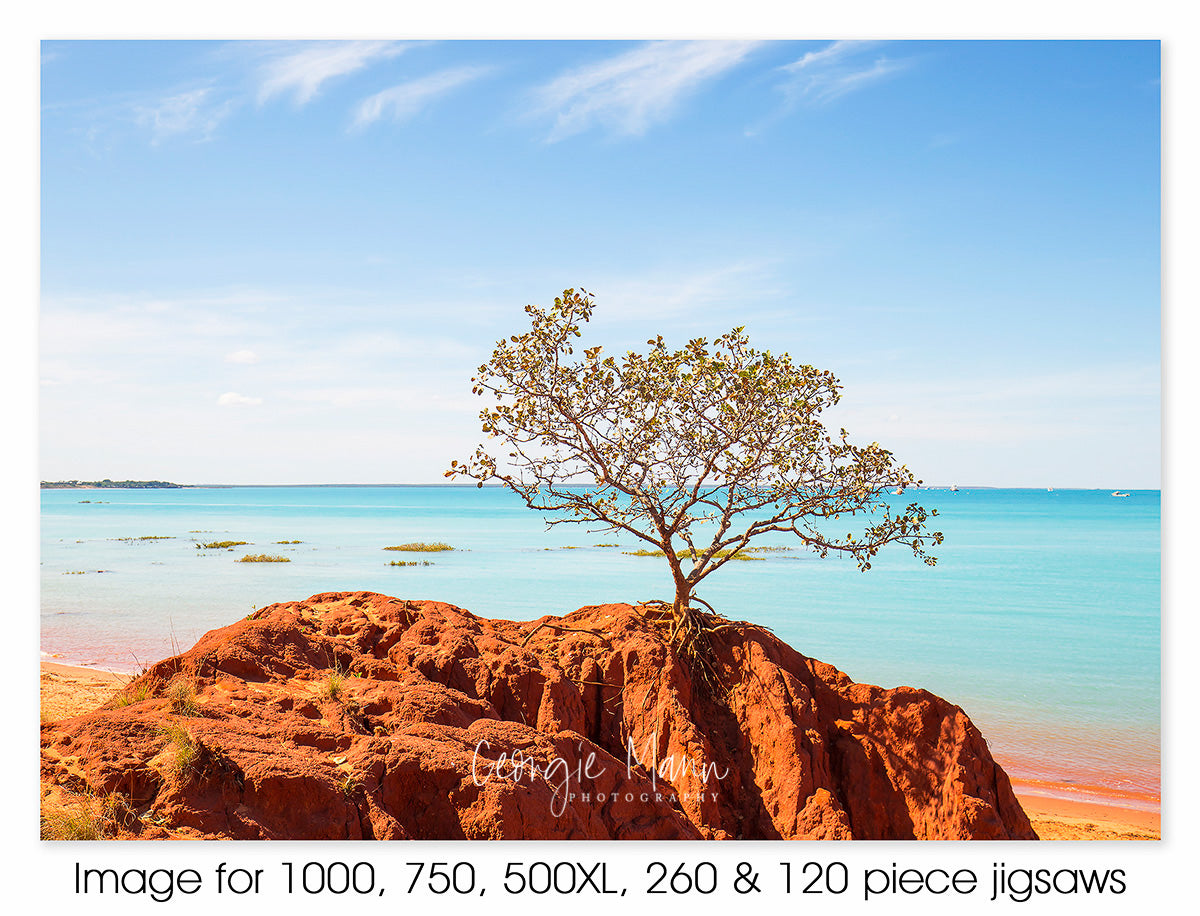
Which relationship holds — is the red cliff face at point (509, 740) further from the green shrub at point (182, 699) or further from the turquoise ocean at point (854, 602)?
the turquoise ocean at point (854, 602)

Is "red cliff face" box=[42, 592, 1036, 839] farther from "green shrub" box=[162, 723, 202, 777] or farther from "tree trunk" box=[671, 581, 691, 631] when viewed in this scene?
"tree trunk" box=[671, 581, 691, 631]

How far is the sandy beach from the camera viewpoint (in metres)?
7.09

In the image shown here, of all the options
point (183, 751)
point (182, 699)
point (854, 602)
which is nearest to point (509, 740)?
point (183, 751)

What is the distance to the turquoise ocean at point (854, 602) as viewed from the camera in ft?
32.6

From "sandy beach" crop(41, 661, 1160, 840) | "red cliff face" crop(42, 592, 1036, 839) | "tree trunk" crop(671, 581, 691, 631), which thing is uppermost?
"tree trunk" crop(671, 581, 691, 631)

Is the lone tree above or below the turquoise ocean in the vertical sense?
above

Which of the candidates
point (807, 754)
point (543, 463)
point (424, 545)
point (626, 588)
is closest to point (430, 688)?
point (543, 463)

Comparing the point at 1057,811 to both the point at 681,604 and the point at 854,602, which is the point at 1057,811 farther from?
the point at 854,602

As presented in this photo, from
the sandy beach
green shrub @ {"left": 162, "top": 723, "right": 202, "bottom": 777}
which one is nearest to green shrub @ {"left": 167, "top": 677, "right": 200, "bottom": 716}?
green shrub @ {"left": 162, "top": 723, "right": 202, "bottom": 777}

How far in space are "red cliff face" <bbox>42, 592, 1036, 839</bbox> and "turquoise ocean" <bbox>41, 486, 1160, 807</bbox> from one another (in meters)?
1.36

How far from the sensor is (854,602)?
51.9 feet
